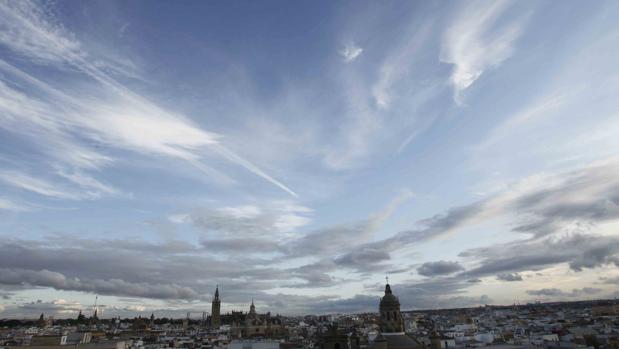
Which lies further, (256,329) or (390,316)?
(256,329)

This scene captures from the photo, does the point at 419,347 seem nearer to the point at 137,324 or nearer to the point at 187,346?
the point at 187,346

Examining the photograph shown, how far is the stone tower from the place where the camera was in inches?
2217

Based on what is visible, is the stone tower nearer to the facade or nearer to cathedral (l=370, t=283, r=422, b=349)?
cathedral (l=370, t=283, r=422, b=349)

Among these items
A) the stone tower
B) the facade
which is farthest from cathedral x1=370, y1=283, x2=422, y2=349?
the facade

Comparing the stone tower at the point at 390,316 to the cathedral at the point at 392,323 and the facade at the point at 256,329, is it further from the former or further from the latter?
the facade at the point at 256,329

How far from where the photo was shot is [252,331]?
507 feet

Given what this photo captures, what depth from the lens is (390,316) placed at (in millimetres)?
56625

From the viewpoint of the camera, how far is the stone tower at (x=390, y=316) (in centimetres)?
5631

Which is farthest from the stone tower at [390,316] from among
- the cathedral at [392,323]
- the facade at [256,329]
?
the facade at [256,329]

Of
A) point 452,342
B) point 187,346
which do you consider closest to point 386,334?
point 452,342

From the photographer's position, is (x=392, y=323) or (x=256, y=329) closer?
(x=392, y=323)

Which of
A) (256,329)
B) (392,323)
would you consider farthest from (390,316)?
(256,329)

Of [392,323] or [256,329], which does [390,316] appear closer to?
[392,323]

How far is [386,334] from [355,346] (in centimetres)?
923
